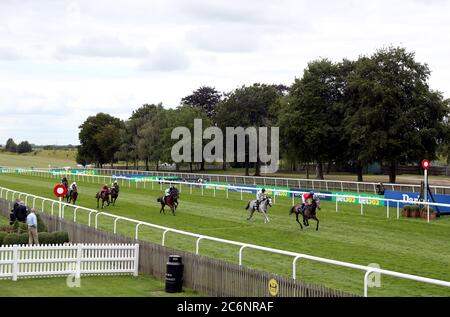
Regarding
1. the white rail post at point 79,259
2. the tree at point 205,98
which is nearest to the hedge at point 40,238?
the white rail post at point 79,259

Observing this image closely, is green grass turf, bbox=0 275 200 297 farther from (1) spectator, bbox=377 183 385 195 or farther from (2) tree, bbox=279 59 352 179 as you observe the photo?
(2) tree, bbox=279 59 352 179

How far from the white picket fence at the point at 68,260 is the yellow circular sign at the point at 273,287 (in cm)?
469

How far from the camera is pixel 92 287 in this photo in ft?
39.3

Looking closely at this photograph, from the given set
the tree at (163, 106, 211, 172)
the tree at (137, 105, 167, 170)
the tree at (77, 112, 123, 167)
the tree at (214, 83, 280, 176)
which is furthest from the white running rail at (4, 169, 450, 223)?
the tree at (77, 112, 123, 167)

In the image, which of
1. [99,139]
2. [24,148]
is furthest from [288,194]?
[24,148]

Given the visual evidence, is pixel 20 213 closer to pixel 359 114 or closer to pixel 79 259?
pixel 79 259

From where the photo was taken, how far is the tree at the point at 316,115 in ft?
172

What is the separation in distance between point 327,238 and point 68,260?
8.44 metres

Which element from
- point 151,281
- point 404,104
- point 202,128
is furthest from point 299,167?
point 151,281

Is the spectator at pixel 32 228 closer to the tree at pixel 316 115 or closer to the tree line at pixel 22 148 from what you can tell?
the tree at pixel 316 115

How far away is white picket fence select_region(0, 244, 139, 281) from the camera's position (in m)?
12.8

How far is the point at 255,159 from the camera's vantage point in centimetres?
6606

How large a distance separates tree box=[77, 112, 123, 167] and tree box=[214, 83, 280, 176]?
26.7 meters
